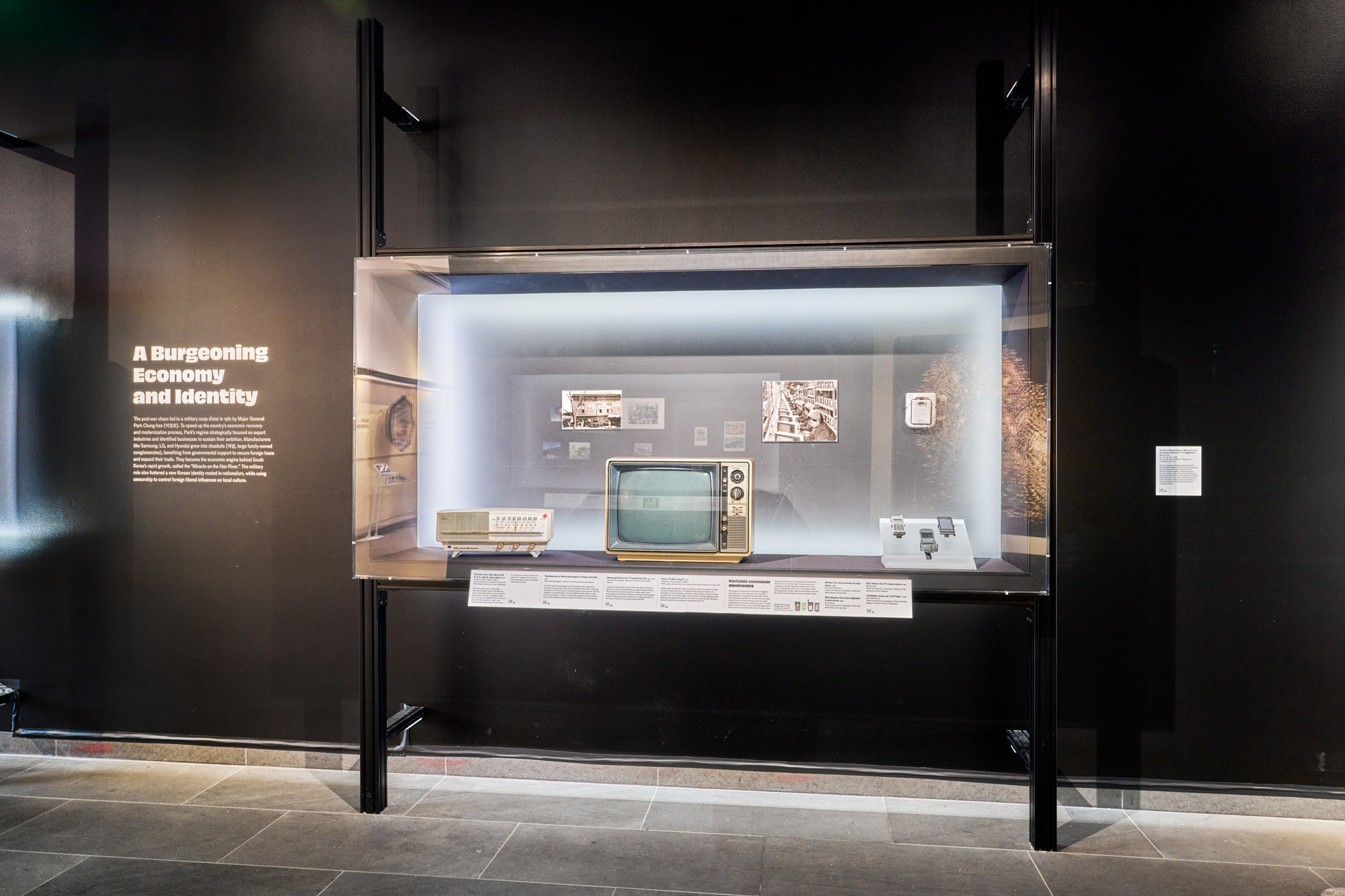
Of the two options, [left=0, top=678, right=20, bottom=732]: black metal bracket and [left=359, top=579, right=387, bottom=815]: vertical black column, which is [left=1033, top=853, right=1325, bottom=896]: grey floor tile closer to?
[left=359, top=579, right=387, bottom=815]: vertical black column

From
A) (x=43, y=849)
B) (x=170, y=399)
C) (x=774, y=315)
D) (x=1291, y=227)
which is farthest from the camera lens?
(x=170, y=399)

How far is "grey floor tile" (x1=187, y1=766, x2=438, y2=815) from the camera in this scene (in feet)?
8.06

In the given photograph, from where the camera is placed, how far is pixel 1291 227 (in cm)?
238

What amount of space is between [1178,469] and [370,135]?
274cm

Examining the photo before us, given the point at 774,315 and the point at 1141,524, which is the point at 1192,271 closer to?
the point at 1141,524

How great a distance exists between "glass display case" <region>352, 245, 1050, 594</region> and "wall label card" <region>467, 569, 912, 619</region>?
41 millimetres

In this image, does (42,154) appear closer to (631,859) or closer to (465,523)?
(465,523)

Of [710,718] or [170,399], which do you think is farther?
[170,399]

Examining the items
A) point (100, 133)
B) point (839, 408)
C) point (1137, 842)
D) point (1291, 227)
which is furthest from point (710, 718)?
point (100, 133)

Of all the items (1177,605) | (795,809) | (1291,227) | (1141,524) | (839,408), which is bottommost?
(795,809)

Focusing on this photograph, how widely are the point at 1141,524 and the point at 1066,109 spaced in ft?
4.50

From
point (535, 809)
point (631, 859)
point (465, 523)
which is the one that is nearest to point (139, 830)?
point (535, 809)

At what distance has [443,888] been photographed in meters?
1.97

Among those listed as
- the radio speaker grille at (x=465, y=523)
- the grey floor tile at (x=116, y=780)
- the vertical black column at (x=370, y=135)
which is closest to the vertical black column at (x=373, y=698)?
the radio speaker grille at (x=465, y=523)
